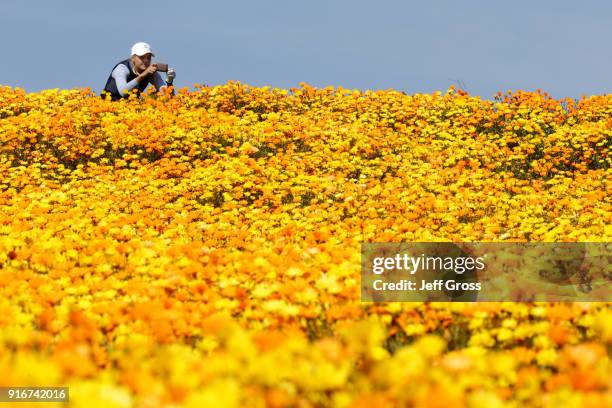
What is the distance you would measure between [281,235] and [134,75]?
10496 millimetres

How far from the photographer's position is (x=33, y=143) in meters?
13.1

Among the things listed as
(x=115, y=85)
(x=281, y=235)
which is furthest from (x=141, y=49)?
(x=281, y=235)

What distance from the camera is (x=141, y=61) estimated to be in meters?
16.3

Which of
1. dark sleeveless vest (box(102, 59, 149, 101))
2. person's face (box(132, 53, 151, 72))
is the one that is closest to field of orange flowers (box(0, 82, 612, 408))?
dark sleeveless vest (box(102, 59, 149, 101))

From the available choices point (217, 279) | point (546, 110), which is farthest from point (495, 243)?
point (546, 110)

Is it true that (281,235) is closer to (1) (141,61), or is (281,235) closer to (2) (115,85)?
(1) (141,61)

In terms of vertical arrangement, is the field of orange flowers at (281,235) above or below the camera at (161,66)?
below

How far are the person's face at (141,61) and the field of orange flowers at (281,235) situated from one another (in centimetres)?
108

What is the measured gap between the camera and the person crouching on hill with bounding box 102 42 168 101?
1605cm

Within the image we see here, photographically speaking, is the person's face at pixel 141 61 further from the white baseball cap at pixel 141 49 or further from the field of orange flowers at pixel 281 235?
the field of orange flowers at pixel 281 235

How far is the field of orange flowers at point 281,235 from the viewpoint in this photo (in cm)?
270

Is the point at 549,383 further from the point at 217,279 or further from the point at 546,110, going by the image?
the point at 546,110

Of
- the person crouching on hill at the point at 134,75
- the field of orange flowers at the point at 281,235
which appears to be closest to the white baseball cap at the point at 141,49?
the person crouching on hill at the point at 134,75

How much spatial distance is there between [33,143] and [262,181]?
17.9 feet
